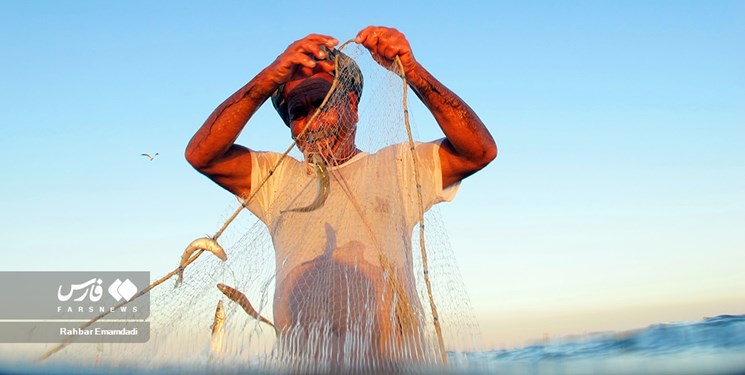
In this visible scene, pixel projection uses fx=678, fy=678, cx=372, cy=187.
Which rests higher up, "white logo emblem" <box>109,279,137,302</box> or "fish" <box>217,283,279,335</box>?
"white logo emblem" <box>109,279,137,302</box>

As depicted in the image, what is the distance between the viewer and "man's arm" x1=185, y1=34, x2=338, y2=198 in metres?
3.69

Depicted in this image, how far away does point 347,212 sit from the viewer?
3.95m

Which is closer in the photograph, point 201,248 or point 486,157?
point 201,248

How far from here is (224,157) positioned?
161 inches

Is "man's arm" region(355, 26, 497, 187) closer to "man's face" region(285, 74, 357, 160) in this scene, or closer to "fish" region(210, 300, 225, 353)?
"man's face" region(285, 74, 357, 160)

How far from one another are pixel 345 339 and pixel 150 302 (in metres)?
1.16

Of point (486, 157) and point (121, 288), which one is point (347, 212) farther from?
point (121, 288)

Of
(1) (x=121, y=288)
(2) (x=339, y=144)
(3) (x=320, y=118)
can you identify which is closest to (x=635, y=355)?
(2) (x=339, y=144)

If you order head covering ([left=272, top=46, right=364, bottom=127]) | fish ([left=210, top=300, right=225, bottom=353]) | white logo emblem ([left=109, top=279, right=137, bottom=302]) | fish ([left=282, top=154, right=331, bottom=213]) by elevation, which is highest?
head covering ([left=272, top=46, right=364, bottom=127])

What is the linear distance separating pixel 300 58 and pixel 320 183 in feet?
2.38

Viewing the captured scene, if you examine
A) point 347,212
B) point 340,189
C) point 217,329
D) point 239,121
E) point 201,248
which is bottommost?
point 217,329

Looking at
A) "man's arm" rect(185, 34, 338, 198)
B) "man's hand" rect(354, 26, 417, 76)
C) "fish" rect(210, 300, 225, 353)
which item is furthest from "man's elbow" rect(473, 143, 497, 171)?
"fish" rect(210, 300, 225, 353)

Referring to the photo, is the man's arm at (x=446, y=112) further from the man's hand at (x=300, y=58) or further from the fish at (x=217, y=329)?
the fish at (x=217, y=329)

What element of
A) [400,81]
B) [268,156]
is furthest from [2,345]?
[400,81]
